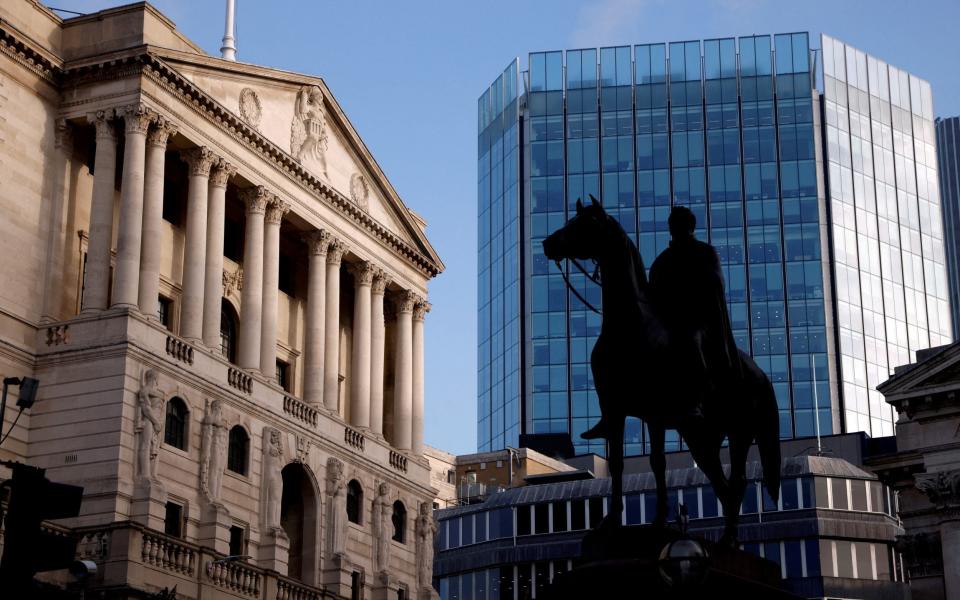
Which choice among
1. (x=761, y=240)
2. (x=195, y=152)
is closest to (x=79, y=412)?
(x=195, y=152)

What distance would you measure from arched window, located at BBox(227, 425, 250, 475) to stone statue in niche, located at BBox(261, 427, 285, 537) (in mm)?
1122

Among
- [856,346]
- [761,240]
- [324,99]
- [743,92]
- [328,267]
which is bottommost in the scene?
[328,267]

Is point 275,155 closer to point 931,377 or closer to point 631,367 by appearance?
point 931,377

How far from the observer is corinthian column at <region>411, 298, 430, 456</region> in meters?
Result: 77.0

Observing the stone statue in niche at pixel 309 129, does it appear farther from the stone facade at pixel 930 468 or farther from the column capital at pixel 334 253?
the stone facade at pixel 930 468

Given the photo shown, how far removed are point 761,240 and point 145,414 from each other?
91.3m

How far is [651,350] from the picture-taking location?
18938 millimetres

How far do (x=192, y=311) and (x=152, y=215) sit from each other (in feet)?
12.9

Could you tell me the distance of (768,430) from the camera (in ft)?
68.5

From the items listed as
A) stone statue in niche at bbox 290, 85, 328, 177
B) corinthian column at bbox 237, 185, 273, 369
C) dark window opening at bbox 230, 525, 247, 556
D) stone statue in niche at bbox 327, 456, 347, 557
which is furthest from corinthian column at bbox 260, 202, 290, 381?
dark window opening at bbox 230, 525, 247, 556

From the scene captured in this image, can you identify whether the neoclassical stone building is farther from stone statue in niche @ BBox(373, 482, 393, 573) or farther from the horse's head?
the horse's head

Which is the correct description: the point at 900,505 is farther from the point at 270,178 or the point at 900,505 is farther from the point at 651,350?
the point at 651,350

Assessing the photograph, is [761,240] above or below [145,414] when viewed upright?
above

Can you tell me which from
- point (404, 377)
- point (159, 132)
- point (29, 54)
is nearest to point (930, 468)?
point (404, 377)
